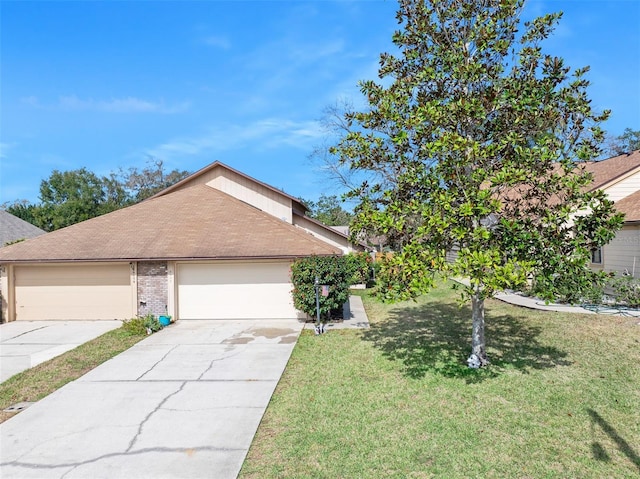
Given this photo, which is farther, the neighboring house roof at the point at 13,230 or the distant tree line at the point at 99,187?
the distant tree line at the point at 99,187

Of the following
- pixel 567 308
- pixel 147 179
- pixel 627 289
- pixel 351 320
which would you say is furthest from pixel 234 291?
pixel 147 179

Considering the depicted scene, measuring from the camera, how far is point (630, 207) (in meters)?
14.5

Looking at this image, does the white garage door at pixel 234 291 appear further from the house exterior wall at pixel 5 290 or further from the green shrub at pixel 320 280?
the house exterior wall at pixel 5 290

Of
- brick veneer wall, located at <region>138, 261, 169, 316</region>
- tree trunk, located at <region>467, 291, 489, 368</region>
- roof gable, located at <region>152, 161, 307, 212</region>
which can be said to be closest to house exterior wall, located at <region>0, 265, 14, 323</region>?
brick veneer wall, located at <region>138, 261, 169, 316</region>

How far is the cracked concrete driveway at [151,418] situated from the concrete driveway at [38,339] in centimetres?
206

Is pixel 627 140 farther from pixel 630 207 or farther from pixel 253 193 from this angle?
pixel 253 193

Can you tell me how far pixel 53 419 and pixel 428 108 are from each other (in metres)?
8.28

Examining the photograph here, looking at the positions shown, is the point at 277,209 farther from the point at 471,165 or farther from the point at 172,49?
the point at 471,165

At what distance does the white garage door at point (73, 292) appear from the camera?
46.2 ft

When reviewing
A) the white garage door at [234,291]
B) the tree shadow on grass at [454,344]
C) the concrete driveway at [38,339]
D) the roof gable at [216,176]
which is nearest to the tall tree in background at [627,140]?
the roof gable at [216,176]

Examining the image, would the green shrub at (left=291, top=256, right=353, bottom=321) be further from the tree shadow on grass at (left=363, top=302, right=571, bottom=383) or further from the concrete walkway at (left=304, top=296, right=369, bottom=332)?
the tree shadow on grass at (left=363, top=302, right=571, bottom=383)

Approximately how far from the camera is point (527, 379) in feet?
23.8

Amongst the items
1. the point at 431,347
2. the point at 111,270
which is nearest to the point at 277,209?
the point at 111,270

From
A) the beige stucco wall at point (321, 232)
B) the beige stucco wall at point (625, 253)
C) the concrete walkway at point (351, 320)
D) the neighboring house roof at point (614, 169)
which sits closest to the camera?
the concrete walkway at point (351, 320)
